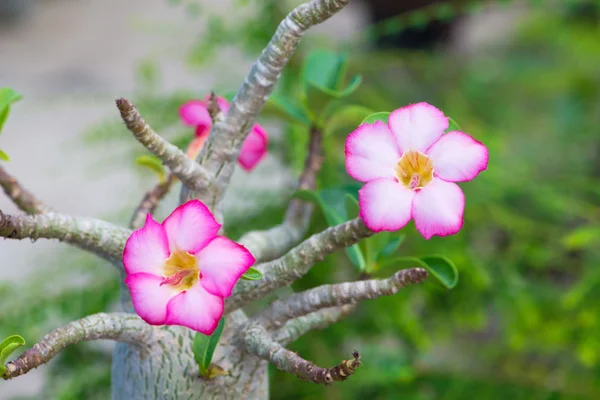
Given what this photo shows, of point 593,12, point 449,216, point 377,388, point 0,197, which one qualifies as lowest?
point 449,216

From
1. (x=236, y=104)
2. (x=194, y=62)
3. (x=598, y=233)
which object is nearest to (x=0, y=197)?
(x=194, y=62)

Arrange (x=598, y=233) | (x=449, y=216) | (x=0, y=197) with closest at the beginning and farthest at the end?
1. (x=449, y=216)
2. (x=598, y=233)
3. (x=0, y=197)

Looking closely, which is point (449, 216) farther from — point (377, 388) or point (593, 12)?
point (593, 12)

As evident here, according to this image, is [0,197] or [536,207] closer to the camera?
[536,207]

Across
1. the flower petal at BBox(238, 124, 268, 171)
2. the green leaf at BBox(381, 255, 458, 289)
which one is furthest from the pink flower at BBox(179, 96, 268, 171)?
the green leaf at BBox(381, 255, 458, 289)

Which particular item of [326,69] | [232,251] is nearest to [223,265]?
[232,251]

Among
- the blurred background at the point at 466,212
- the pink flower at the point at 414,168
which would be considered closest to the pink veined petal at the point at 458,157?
the pink flower at the point at 414,168

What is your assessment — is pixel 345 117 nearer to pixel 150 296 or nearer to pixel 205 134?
pixel 205 134

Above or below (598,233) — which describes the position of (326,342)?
below
